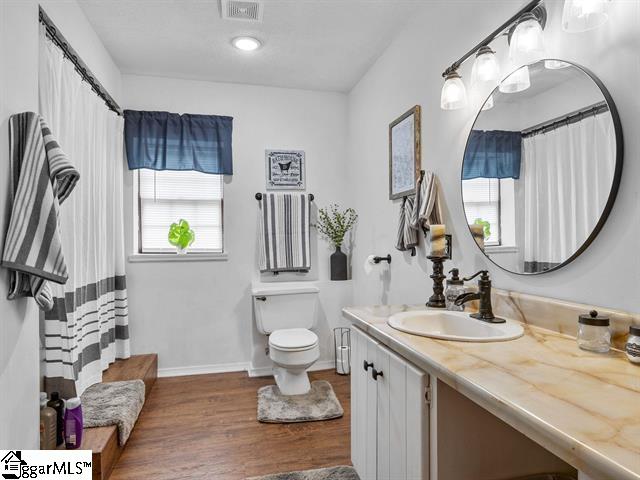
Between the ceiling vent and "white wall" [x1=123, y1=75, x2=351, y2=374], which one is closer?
the ceiling vent

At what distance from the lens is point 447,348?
3.80ft

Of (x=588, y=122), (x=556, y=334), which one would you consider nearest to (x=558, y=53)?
(x=588, y=122)

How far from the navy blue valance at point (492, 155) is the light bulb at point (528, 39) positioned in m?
0.29

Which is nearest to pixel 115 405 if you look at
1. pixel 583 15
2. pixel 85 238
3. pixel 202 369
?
pixel 85 238

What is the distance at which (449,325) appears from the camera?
63.1 inches

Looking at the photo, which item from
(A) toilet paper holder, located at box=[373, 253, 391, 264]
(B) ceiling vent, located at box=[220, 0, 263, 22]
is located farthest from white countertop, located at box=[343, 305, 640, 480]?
(B) ceiling vent, located at box=[220, 0, 263, 22]

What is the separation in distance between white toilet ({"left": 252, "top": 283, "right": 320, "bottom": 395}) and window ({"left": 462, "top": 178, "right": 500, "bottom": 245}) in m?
1.47

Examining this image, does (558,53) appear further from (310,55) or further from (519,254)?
(310,55)

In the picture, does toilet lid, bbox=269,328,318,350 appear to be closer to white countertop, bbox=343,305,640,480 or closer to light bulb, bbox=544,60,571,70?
white countertop, bbox=343,305,640,480

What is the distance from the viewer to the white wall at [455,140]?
1097mm

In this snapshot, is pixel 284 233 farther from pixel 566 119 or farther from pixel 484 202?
pixel 566 119

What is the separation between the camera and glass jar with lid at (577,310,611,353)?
1.07 m

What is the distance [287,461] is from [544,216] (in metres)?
1.68

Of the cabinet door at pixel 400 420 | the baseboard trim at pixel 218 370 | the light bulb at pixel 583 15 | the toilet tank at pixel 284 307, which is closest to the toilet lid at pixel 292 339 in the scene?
the toilet tank at pixel 284 307
